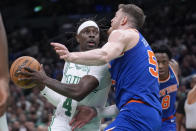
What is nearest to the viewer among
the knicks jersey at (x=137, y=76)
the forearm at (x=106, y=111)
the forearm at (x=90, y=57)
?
the forearm at (x=90, y=57)

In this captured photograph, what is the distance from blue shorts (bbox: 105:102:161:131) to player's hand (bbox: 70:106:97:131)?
73 cm

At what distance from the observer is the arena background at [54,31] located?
10.7m

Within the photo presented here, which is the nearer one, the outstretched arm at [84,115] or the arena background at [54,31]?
the outstretched arm at [84,115]

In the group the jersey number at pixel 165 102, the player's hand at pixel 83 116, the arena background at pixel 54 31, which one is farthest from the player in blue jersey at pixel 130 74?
the arena background at pixel 54 31

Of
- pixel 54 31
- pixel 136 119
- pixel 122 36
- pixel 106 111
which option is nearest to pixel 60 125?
pixel 106 111

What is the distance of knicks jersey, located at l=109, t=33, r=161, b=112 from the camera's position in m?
3.53

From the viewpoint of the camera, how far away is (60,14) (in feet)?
65.8

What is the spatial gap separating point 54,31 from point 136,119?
15.8 meters

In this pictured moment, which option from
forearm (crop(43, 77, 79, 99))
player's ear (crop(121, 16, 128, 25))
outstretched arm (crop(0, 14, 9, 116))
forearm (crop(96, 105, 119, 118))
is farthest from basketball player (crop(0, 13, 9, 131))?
forearm (crop(96, 105, 119, 118))

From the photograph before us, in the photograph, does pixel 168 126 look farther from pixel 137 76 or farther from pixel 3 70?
pixel 3 70

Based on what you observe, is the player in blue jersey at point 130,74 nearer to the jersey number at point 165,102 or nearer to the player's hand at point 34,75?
the player's hand at point 34,75

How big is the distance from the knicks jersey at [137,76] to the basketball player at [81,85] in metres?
0.37

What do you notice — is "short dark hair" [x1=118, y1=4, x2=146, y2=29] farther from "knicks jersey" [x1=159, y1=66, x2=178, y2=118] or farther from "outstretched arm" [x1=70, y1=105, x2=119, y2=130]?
"knicks jersey" [x1=159, y1=66, x2=178, y2=118]

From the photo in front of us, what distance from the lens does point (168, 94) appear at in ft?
17.5
